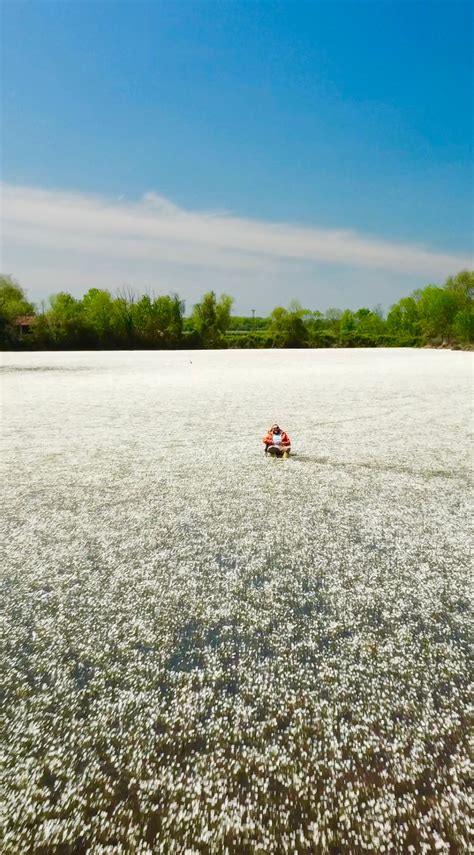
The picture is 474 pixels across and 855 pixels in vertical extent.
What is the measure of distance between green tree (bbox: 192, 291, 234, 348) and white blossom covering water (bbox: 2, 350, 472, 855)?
6810 cm

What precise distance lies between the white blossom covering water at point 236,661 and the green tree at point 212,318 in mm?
68098

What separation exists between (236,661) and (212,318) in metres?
73.5

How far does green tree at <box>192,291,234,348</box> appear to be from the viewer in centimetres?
7206

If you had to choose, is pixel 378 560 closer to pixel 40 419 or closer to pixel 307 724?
pixel 307 724

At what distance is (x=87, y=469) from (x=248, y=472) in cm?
237

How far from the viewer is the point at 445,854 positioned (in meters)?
1.58

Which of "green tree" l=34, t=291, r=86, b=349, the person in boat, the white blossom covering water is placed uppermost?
"green tree" l=34, t=291, r=86, b=349

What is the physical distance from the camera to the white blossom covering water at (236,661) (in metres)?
1.71

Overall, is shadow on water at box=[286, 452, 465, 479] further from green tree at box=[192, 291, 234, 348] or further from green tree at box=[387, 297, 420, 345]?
green tree at box=[387, 297, 420, 345]

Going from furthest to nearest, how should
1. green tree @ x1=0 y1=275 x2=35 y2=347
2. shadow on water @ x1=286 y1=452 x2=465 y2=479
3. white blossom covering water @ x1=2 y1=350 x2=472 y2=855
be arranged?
green tree @ x1=0 y1=275 x2=35 y2=347 → shadow on water @ x1=286 y1=452 x2=465 y2=479 → white blossom covering water @ x1=2 y1=350 x2=472 y2=855

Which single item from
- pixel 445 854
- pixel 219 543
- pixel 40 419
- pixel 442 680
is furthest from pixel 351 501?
pixel 40 419

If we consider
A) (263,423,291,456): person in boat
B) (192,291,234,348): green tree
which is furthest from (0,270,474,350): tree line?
(263,423,291,456): person in boat

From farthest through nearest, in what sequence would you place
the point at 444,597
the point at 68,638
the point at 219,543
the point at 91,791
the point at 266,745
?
the point at 219,543 < the point at 444,597 < the point at 68,638 < the point at 266,745 < the point at 91,791

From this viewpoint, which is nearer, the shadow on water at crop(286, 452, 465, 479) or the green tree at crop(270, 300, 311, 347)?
the shadow on water at crop(286, 452, 465, 479)
